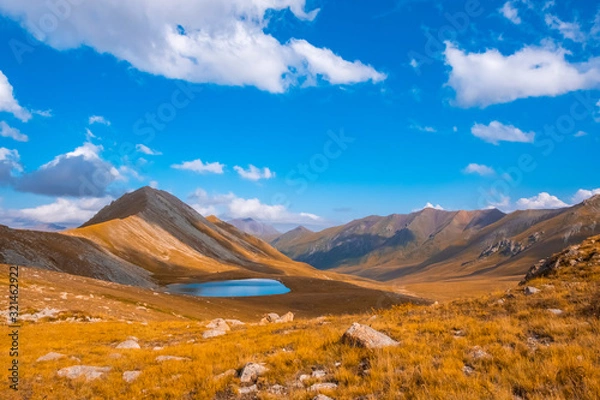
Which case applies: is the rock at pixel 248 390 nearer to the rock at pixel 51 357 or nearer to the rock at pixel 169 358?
the rock at pixel 169 358

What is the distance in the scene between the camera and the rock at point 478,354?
430 inches

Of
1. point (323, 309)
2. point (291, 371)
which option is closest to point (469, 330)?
point (291, 371)

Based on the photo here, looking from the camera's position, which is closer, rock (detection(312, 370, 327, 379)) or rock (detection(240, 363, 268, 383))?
rock (detection(312, 370, 327, 379))

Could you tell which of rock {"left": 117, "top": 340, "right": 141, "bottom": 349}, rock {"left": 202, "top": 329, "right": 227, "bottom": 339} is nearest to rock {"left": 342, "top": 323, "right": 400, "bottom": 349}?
rock {"left": 202, "top": 329, "right": 227, "bottom": 339}

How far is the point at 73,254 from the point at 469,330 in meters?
113

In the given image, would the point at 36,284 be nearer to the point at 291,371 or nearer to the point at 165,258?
the point at 291,371

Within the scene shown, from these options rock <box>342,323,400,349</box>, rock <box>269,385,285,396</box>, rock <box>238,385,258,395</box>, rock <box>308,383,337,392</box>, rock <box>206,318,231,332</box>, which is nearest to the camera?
rock <box>308,383,337,392</box>

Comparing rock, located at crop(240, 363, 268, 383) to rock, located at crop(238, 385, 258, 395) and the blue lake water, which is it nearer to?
rock, located at crop(238, 385, 258, 395)

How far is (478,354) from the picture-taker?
11.2m

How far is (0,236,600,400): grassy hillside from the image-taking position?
29.6 ft

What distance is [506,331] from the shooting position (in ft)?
43.9

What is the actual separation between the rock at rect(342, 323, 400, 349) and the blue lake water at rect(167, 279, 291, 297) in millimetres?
87541

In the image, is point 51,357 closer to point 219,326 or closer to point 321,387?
point 219,326

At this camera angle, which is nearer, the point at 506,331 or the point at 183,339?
the point at 506,331
